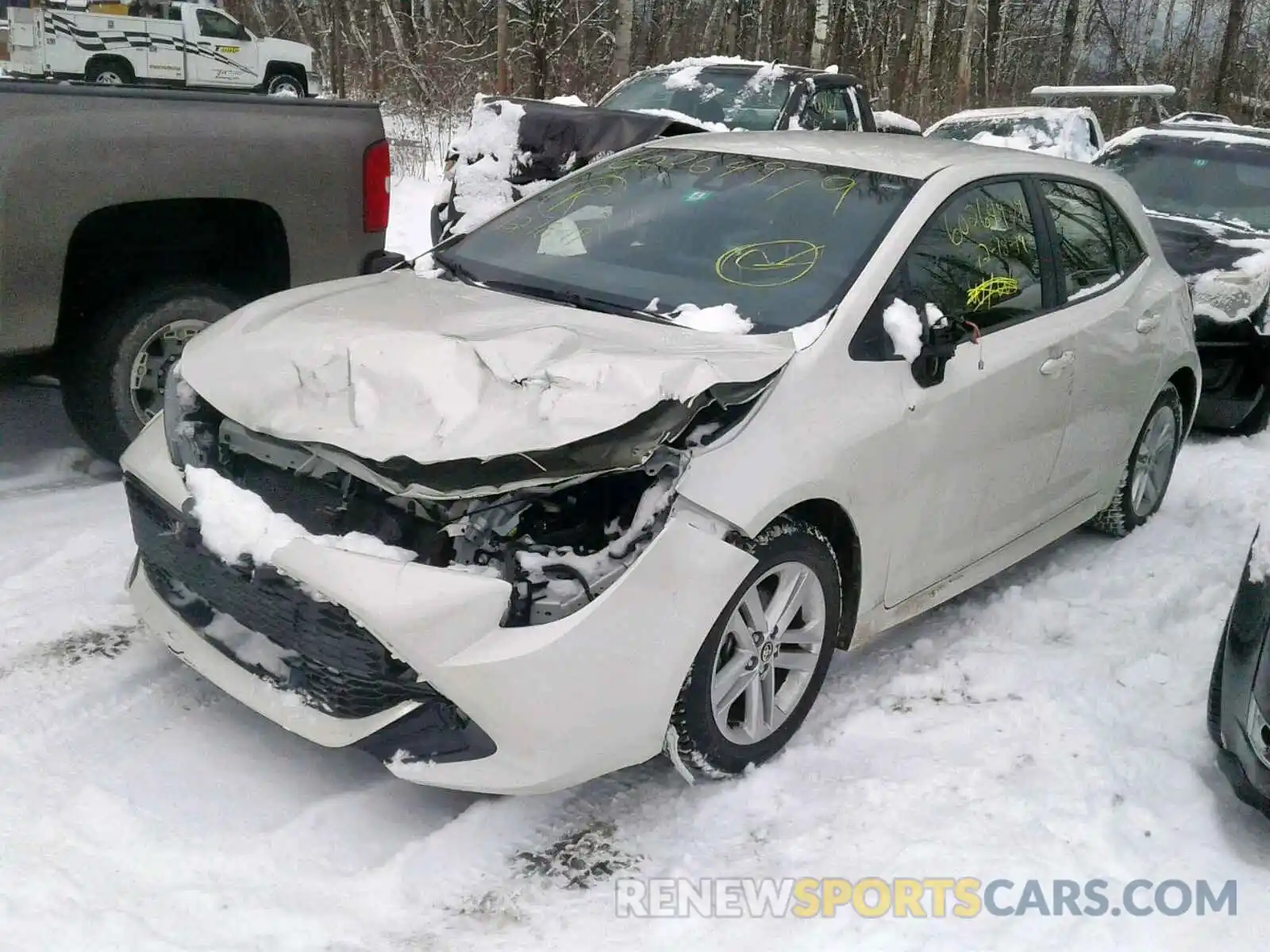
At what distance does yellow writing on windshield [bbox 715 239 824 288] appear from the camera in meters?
3.50

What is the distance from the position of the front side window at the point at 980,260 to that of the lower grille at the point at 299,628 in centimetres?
194

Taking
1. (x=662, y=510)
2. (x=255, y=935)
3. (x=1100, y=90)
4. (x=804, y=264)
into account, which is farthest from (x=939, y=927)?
(x=1100, y=90)

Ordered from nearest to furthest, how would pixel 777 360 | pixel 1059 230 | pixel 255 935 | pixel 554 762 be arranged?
pixel 255 935 → pixel 554 762 → pixel 777 360 → pixel 1059 230

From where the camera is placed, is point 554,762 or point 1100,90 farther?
point 1100,90

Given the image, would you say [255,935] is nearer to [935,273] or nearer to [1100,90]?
[935,273]

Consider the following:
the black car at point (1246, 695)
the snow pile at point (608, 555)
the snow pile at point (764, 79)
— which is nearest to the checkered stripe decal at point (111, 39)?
the snow pile at point (764, 79)

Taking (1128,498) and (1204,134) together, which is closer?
(1128,498)

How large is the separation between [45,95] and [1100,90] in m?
11.9

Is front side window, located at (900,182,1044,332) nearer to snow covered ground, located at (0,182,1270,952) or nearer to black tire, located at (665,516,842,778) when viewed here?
black tire, located at (665,516,842,778)

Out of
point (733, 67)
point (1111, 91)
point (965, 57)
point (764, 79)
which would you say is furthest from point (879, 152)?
point (965, 57)

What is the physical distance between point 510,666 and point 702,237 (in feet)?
5.77

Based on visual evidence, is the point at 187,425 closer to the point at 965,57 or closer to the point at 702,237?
the point at 702,237

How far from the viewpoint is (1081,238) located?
14.6 ft

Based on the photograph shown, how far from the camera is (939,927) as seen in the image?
2697mm
